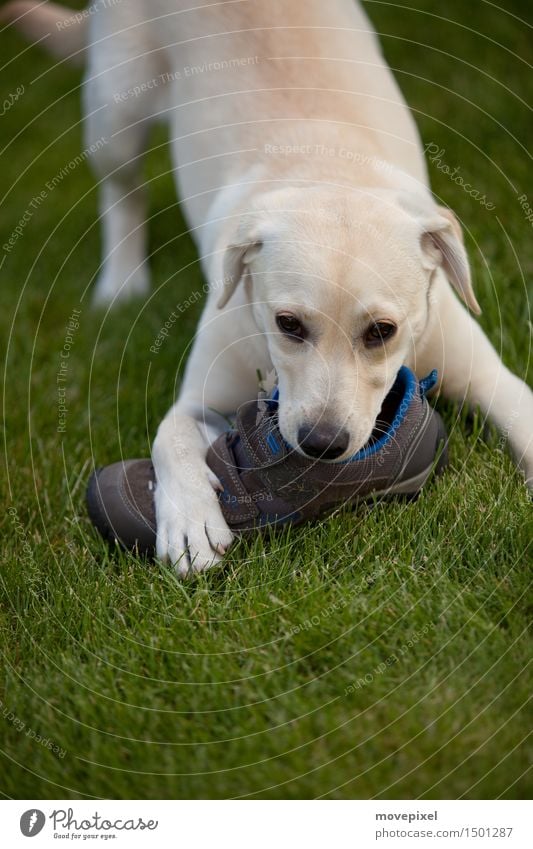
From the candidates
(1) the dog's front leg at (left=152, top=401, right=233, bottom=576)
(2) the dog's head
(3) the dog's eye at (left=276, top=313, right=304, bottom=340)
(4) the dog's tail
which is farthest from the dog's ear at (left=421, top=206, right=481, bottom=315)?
(4) the dog's tail

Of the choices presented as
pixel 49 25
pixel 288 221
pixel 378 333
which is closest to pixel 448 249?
pixel 378 333

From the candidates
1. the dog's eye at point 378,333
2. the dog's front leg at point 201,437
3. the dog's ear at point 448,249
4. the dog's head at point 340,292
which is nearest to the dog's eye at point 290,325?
the dog's head at point 340,292

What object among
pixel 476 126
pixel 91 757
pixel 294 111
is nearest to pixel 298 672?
pixel 91 757

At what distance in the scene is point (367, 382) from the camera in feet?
11.0

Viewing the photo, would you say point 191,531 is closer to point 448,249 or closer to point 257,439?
point 257,439

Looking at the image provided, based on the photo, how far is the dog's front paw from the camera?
336 centimetres

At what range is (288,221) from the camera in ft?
11.7

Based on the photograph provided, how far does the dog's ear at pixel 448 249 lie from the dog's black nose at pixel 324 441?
81 centimetres

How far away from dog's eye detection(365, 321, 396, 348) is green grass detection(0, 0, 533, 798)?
0.59 m

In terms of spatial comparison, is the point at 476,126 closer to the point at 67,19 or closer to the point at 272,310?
the point at 67,19

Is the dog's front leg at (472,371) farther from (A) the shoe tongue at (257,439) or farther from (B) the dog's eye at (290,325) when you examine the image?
(A) the shoe tongue at (257,439)

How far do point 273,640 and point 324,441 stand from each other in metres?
0.66

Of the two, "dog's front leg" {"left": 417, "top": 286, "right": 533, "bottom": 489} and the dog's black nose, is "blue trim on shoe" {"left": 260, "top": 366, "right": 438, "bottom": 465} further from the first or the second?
"dog's front leg" {"left": 417, "top": 286, "right": 533, "bottom": 489}

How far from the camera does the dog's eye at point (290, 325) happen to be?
11.2 feet
